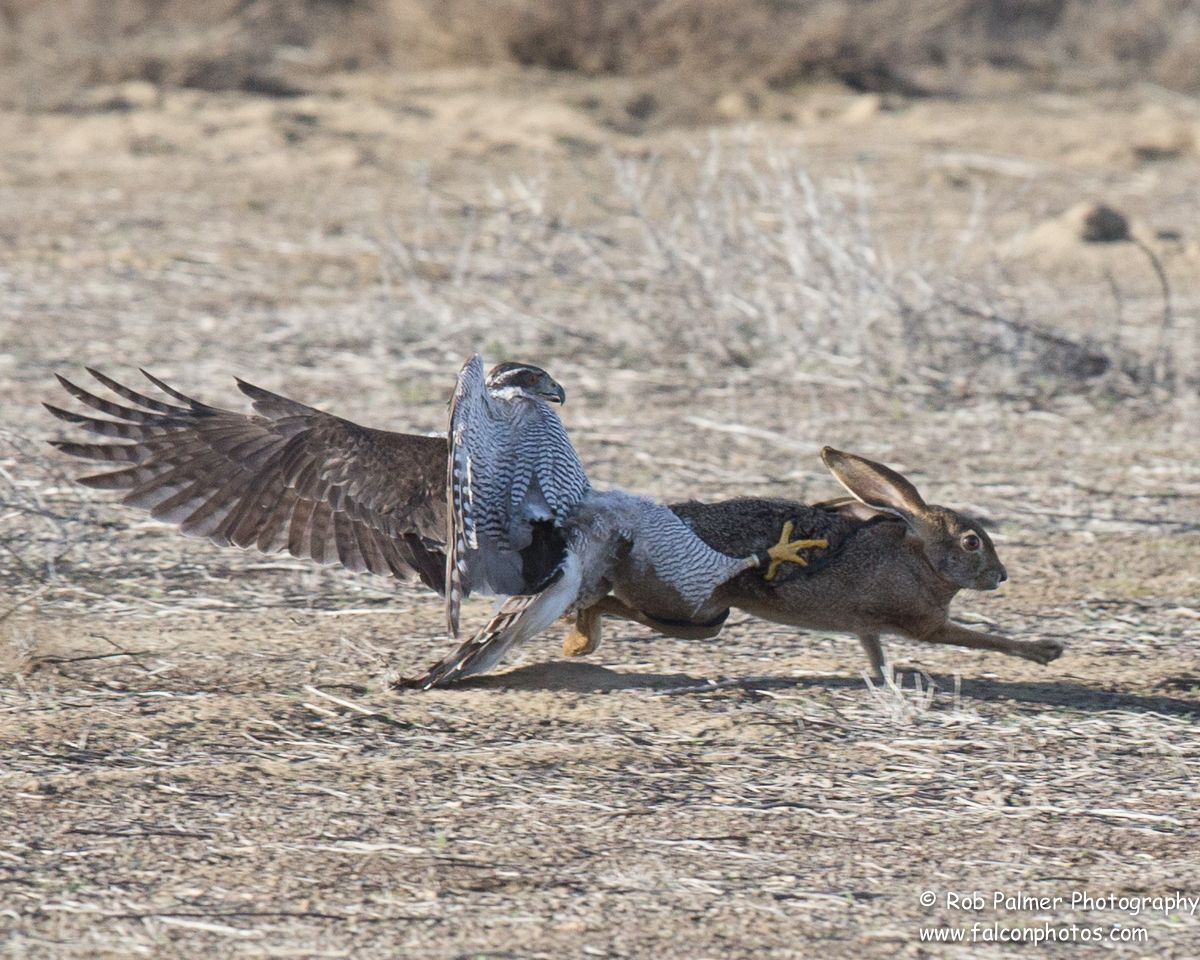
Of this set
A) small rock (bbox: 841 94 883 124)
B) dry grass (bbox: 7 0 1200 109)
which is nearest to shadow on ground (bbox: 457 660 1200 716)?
dry grass (bbox: 7 0 1200 109)

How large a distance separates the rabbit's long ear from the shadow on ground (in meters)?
0.45

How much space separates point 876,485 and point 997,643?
52 centimetres

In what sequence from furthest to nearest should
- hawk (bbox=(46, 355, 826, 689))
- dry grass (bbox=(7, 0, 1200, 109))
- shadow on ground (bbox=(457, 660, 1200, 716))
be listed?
dry grass (bbox=(7, 0, 1200, 109)) < shadow on ground (bbox=(457, 660, 1200, 716)) < hawk (bbox=(46, 355, 826, 689))

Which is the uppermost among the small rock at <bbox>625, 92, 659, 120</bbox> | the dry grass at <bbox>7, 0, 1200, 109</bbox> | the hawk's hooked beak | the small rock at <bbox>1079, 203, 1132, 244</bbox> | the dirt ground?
the dry grass at <bbox>7, 0, 1200, 109</bbox>

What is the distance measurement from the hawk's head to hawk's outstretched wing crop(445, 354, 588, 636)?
0.02 m

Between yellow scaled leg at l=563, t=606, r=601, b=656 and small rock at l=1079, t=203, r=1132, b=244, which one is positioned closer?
yellow scaled leg at l=563, t=606, r=601, b=656

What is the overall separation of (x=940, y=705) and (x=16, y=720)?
221 cm

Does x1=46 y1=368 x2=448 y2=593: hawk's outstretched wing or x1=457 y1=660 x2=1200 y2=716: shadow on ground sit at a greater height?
x1=46 y1=368 x2=448 y2=593: hawk's outstretched wing

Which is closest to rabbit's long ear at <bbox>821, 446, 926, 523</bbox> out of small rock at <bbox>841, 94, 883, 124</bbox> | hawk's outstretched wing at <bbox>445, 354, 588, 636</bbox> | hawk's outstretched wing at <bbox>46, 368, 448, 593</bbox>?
hawk's outstretched wing at <bbox>445, 354, 588, 636</bbox>

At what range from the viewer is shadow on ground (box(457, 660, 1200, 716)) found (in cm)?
471

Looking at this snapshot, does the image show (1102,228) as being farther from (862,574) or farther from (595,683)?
(595,683)

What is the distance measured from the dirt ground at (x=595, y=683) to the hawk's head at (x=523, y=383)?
721 millimetres

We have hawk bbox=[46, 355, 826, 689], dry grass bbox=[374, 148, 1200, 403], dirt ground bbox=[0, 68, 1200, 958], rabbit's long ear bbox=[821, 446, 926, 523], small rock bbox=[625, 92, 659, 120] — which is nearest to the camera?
dirt ground bbox=[0, 68, 1200, 958]

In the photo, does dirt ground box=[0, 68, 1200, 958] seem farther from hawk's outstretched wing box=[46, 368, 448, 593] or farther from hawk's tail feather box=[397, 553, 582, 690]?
hawk's outstretched wing box=[46, 368, 448, 593]
